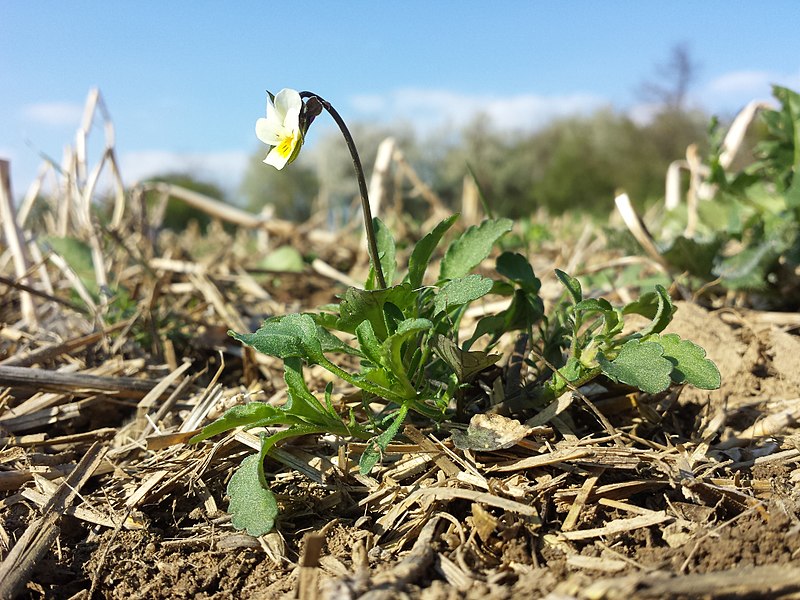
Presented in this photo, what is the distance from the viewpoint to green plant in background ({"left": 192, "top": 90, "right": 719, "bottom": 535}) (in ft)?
4.80

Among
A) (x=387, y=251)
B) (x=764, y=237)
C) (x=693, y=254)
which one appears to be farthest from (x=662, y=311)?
(x=764, y=237)

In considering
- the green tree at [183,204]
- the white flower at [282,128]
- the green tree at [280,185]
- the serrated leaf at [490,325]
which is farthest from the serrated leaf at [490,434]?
the green tree at [280,185]

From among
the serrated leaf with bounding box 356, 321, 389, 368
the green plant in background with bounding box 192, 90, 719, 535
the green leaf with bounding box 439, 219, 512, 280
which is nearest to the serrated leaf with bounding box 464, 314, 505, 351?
the green plant in background with bounding box 192, 90, 719, 535

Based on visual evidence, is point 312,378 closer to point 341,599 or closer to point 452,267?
point 452,267

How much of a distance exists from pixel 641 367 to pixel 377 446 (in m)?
0.61

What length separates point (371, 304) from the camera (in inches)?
61.8

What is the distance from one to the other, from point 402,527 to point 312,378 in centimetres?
84

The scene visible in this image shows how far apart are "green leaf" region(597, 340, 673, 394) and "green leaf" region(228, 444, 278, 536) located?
2.52 ft

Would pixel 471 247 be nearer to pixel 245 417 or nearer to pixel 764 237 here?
pixel 245 417

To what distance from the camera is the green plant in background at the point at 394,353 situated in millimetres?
1464

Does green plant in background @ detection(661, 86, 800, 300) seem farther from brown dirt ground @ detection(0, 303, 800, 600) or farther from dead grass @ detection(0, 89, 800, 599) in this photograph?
brown dirt ground @ detection(0, 303, 800, 600)

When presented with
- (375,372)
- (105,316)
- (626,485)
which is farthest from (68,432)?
(626,485)

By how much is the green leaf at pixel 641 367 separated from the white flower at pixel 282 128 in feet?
2.64

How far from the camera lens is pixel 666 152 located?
89.4ft
